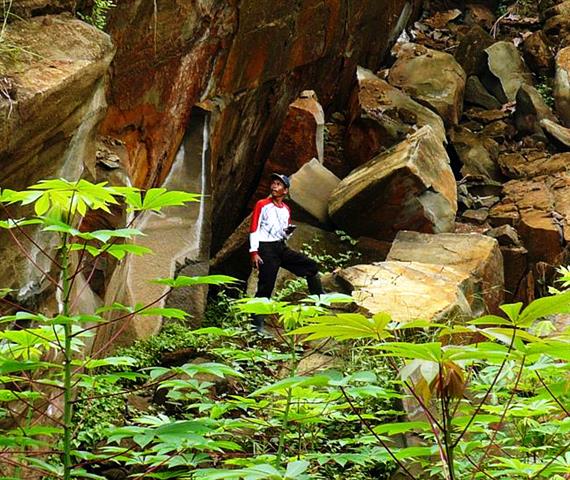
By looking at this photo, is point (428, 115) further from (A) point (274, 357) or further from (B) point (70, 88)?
(A) point (274, 357)

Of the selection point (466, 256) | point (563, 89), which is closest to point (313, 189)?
point (466, 256)

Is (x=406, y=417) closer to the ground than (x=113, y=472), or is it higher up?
higher up

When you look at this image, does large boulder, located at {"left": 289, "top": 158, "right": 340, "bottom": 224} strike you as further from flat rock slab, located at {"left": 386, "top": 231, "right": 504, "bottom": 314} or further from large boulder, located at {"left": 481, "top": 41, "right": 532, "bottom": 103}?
large boulder, located at {"left": 481, "top": 41, "right": 532, "bottom": 103}

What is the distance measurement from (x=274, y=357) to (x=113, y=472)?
2.75 m

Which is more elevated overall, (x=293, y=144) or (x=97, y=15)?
(x=97, y=15)

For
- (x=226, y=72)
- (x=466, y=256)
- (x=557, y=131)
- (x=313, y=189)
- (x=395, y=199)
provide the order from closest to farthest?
(x=466, y=256)
(x=226, y=72)
(x=395, y=199)
(x=313, y=189)
(x=557, y=131)

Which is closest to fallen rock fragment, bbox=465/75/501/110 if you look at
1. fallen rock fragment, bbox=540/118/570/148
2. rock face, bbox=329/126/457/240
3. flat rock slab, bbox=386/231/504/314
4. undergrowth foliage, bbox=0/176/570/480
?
→ fallen rock fragment, bbox=540/118/570/148

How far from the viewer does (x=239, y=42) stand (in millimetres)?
9609

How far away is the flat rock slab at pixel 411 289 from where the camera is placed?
7.39 m

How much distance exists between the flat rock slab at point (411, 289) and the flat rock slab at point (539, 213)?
123 inches

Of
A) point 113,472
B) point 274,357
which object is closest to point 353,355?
point 113,472

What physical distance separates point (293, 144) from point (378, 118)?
2113mm

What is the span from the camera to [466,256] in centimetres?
940

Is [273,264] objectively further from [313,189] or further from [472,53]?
[472,53]
